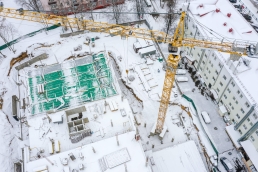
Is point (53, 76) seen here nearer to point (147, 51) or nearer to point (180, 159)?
point (147, 51)

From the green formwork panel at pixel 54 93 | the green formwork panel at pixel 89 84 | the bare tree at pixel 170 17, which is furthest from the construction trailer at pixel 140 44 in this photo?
the green formwork panel at pixel 54 93

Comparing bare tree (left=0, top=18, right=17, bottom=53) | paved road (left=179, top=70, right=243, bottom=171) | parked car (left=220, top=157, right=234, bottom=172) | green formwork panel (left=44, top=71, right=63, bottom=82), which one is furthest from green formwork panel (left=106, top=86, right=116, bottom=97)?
bare tree (left=0, top=18, right=17, bottom=53)

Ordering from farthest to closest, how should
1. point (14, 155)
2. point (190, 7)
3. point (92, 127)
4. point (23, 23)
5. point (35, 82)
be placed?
point (23, 23), point (190, 7), point (35, 82), point (14, 155), point (92, 127)

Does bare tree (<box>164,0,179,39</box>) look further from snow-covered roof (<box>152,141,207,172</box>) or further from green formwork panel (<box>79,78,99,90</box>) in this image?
snow-covered roof (<box>152,141,207,172</box>)

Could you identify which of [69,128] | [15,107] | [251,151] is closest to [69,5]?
[15,107]

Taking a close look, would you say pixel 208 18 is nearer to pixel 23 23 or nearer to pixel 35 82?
pixel 35 82

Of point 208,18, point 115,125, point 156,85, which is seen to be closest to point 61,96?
point 115,125
